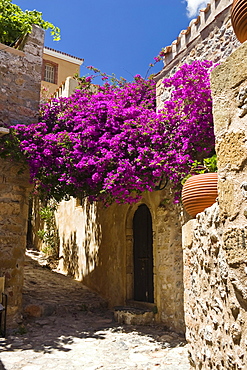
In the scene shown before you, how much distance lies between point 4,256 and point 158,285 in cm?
277

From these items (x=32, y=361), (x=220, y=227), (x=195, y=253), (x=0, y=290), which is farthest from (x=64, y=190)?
(x=220, y=227)

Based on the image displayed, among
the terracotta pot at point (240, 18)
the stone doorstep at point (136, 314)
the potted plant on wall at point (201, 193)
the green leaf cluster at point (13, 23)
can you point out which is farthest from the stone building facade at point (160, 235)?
the green leaf cluster at point (13, 23)

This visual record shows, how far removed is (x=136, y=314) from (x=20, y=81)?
5.03m

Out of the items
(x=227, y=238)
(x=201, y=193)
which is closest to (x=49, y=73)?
(x=201, y=193)

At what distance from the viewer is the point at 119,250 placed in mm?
7285

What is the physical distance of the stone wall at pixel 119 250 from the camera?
5625 millimetres

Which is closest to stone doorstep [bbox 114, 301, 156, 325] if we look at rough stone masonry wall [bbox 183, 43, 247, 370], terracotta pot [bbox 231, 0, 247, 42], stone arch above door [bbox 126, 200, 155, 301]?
stone arch above door [bbox 126, 200, 155, 301]

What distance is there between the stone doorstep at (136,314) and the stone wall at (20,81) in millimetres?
4094

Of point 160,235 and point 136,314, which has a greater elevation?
point 160,235

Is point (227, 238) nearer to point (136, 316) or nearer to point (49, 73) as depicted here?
point (136, 316)

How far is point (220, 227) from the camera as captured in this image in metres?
2.12

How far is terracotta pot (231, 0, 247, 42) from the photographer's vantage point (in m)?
1.89

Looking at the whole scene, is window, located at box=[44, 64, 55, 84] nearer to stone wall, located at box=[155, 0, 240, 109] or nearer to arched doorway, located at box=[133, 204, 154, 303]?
stone wall, located at box=[155, 0, 240, 109]

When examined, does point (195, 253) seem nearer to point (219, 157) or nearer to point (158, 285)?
point (219, 157)
